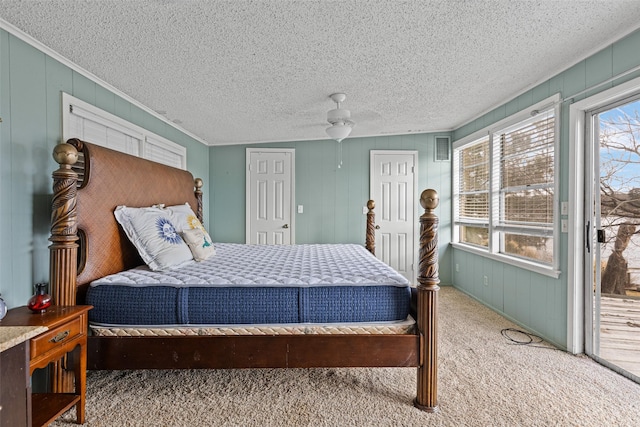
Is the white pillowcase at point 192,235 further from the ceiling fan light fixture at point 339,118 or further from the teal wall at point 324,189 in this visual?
the teal wall at point 324,189

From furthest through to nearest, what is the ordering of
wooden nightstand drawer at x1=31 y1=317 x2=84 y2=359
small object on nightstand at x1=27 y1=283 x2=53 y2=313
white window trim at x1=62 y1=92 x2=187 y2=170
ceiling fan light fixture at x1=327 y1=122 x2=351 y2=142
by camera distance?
ceiling fan light fixture at x1=327 y1=122 x2=351 y2=142
white window trim at x1=62 y1=92 x2=187 y2=170
small object on nightstand at x1=27 y1=283 x2=53 y2=313
wooden nightstand drawer at x1=31 y1=317 x2=84 y2=359

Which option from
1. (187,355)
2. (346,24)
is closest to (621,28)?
(346,24)

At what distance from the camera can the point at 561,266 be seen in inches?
102

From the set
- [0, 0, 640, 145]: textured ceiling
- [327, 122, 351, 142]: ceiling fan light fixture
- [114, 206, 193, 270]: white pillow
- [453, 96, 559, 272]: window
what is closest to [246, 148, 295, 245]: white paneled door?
[0, 0, 640, 145]: textured ceiling

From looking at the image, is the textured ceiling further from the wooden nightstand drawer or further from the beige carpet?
the beige carpet

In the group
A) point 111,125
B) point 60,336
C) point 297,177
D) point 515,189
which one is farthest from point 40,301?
point 515,189

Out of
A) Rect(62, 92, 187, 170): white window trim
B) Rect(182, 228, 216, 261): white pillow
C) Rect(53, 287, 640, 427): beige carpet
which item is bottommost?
Rect(53, 287, 640, 427): beige carpet

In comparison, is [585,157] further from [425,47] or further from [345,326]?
[345,326]

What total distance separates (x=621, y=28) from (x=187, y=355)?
3.32 m

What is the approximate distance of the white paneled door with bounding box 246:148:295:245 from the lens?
15.3ft

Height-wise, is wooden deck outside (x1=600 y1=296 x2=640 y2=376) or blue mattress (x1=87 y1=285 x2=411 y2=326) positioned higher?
blue mattress (x1=87 y1=285 x2=411 y2=326)

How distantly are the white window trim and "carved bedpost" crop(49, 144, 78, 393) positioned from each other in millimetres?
496

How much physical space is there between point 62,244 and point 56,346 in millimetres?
566

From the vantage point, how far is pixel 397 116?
12.3 feet
